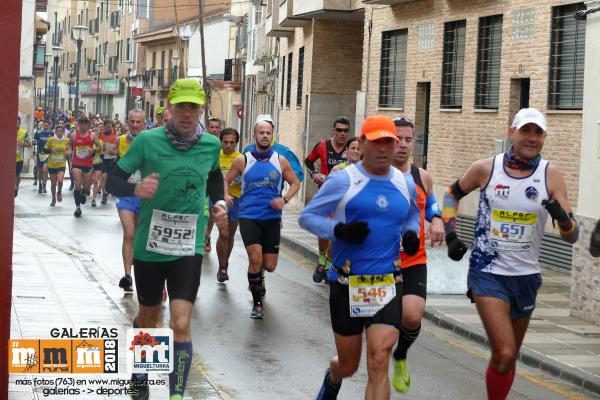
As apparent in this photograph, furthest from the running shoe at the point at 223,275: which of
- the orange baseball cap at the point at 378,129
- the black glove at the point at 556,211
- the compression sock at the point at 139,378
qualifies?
the orange baseball cap at the point at 378,129

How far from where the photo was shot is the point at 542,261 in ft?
63.5

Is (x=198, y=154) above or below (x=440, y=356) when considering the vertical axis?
above

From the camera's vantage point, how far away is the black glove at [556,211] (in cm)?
782

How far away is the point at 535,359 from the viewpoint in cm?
1109

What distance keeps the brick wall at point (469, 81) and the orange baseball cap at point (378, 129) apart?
11.7 metres

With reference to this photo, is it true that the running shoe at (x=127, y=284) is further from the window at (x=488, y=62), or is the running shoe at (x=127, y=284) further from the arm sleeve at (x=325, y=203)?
the window at (x=488, y=62)

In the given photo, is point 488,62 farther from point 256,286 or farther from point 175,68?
point 175,68

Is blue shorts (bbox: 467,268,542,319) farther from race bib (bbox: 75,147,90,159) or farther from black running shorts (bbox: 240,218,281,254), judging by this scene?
race bib (bbox: 75,147,90,159)

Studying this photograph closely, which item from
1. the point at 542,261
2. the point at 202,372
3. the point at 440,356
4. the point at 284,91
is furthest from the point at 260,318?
the point at 284,91

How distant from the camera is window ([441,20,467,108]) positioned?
2398cm

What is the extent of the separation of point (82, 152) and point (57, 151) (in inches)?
67.8

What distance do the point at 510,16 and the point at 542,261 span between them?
177 inches

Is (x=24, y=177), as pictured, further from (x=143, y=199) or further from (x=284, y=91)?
(x=143, y=199)

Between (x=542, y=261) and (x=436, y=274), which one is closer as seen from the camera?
(x=436, y=274)
